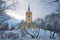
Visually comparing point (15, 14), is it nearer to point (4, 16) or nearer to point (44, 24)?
point (4, 16)

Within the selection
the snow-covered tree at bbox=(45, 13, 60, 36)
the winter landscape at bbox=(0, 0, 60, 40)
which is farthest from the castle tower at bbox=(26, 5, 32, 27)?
the snow-covered tree at bbox=(45, 13, 60, 36)

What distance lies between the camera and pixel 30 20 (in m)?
5.27

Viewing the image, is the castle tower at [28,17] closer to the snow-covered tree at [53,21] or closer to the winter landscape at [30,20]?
the winter landscape at [30,20]

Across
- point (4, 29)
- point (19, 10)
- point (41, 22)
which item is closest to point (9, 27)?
point (4, 29)

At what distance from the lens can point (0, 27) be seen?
16.8ft

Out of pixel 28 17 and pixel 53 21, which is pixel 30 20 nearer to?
pixel 28 17

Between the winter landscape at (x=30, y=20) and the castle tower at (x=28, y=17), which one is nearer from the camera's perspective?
the winter landscape at (x=30, y=20)

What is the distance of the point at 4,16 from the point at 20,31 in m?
0.69

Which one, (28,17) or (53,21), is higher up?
(28,17)

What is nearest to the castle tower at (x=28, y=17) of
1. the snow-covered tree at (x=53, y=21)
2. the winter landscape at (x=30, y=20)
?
the winter landscape at (x=30, y=20)

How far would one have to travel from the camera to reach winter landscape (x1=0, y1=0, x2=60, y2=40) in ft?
16.8

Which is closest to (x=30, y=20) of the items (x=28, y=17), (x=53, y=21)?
(x=28, y=17)

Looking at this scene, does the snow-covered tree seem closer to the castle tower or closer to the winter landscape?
the winter landscape

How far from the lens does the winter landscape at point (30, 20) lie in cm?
512
